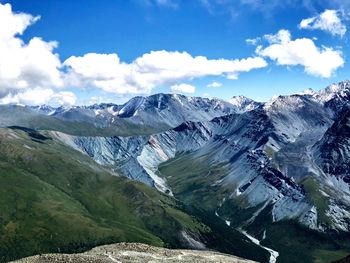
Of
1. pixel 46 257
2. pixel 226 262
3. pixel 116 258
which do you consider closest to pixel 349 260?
pixel 226 262

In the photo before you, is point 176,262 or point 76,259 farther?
point 176,262

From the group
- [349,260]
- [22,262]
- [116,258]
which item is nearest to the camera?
[349,260]

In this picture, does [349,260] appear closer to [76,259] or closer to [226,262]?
[226,262]

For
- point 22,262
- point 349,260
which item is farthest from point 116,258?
point 349,260

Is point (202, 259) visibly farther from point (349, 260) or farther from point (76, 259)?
point (349, 260)

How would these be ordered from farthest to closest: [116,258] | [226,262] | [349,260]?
[226,262] < [116,258] < [349,260]

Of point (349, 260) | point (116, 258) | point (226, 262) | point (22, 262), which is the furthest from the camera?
point (226, 262)
